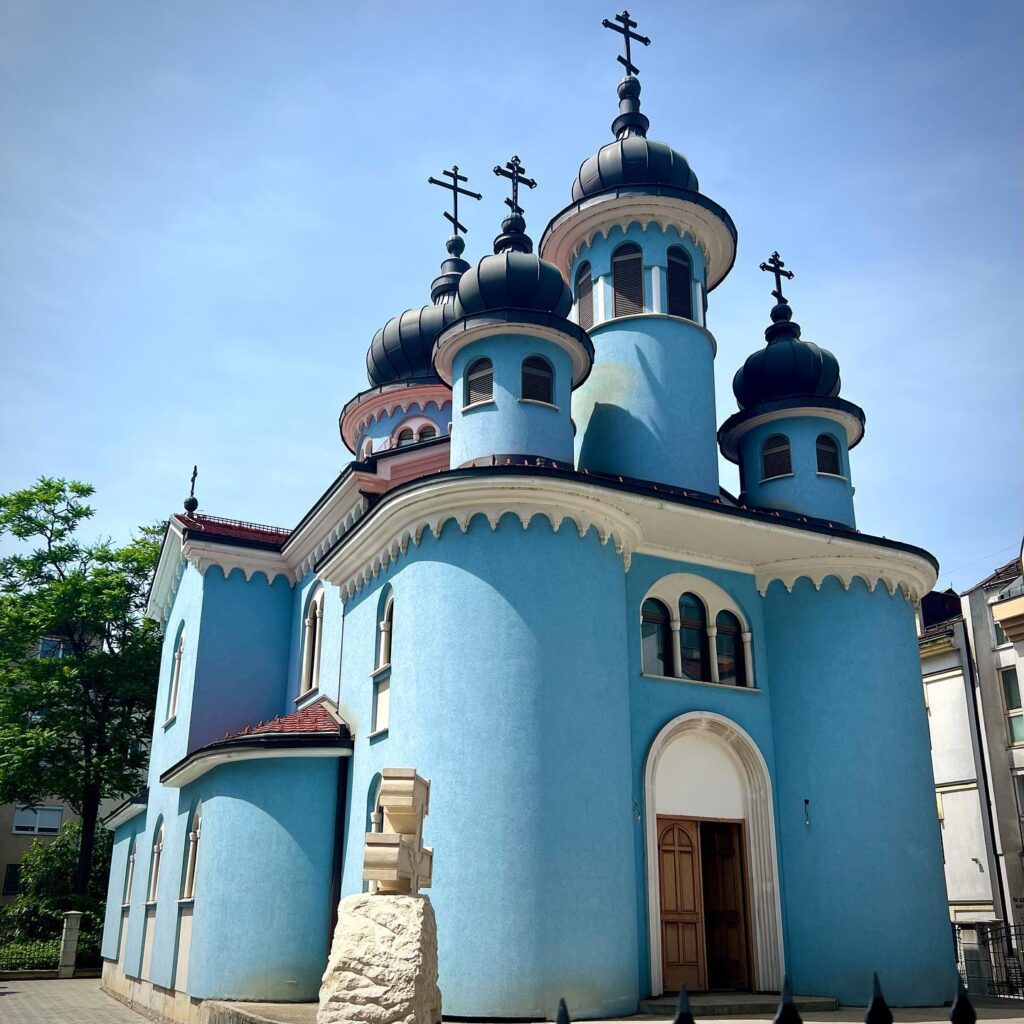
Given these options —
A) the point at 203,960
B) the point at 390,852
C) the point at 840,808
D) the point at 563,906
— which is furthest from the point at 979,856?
the point at 390,852

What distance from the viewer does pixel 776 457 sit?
1922 centimetres

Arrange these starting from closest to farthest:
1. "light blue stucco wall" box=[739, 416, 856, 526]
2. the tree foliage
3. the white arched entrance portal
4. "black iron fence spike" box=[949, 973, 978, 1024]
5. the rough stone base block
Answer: "black iron fence spike" box=[949, 973, 978, 1024], the rough stone base block, the white arched entrance portal, "light blue stucco wall" box=[739, 416, 856, 526], the tree foliage

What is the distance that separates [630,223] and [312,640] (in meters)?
9.70

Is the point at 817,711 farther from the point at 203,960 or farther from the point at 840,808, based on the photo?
the point at 203,960

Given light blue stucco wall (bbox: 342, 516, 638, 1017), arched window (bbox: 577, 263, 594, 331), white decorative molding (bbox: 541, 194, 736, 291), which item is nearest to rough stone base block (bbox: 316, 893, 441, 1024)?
light blue stucco wall (bbox: 342, 516, 638, 1017)

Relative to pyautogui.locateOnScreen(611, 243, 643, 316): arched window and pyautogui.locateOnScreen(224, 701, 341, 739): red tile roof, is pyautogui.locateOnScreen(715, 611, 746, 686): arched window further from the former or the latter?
pyautogui.locateOnScreen(224, 701, 341, 739): red tile roof

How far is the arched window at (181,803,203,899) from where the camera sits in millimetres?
17750

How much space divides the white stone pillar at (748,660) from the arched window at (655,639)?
4.68ft

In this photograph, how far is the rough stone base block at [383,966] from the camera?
26.5 ft

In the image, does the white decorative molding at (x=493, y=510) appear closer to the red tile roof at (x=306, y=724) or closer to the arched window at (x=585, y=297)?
the red tile roof at (x=306, y=724)

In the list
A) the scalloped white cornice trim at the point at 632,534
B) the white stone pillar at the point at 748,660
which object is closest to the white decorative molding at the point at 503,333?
the scalloped white cornice trim at the point at 632,534

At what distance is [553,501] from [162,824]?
11529mm

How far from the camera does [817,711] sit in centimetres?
1630

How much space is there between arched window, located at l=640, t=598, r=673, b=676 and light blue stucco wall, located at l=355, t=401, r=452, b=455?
11.7 m
